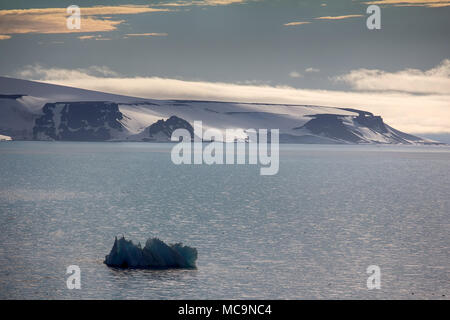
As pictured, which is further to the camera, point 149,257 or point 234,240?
point 234,240

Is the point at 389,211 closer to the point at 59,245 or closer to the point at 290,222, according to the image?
the point at 290,222

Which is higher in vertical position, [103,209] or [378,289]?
[103,209]

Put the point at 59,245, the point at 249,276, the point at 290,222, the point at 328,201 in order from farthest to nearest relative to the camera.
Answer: the point at 328,201, the point at 290,222, the point at 59,245, the point at 249,276

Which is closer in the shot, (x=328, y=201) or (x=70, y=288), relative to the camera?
(x=70, y=288)

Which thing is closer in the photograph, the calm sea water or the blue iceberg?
the calm sea water

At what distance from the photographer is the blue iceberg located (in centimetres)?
2718

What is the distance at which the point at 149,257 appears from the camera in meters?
27.2

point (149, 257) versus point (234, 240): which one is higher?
point (234, 240)

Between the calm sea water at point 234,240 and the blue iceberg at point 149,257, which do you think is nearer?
the calm sea water at point 234,240

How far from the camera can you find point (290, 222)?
142 feet

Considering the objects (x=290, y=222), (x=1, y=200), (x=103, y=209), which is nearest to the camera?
(x=290, y=222)

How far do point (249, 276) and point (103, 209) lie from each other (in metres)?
25.5

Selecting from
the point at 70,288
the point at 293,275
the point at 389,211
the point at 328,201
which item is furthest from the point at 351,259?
the point at 328,201

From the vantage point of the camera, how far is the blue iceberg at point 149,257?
27.2 metres
